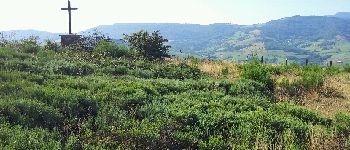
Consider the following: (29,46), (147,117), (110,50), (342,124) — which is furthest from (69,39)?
(342,124)

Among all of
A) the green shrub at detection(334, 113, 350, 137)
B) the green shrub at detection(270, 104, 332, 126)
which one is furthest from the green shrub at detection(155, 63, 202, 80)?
the green shrub at detection(334, 113, 350, 137)

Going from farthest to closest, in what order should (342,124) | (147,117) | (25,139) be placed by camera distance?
(342,124), (147,117), (25,139)

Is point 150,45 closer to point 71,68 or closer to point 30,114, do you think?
point 71,68

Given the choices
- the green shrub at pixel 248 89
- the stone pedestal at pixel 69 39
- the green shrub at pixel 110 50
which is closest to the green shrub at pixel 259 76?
the green shrub at pixel 248 89

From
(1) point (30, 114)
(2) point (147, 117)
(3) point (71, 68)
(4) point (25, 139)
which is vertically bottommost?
(2) point (147, 117)

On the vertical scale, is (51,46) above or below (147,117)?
above

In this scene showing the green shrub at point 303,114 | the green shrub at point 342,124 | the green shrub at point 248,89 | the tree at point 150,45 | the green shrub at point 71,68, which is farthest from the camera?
the tree at point 150,45

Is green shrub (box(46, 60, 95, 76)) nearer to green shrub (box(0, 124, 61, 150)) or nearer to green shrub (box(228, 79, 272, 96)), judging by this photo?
green shrub (box(228, 79, 272, 96))

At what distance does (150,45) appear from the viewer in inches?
1070

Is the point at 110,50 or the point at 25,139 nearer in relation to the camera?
the point at 25,139

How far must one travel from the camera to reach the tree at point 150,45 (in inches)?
1070

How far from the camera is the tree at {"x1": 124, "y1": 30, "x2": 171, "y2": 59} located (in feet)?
89.1

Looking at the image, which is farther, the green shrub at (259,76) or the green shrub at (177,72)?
the green shrub at (177,72)

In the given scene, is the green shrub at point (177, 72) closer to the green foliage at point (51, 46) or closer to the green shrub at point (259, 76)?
the green shrub at point (259, 76)
